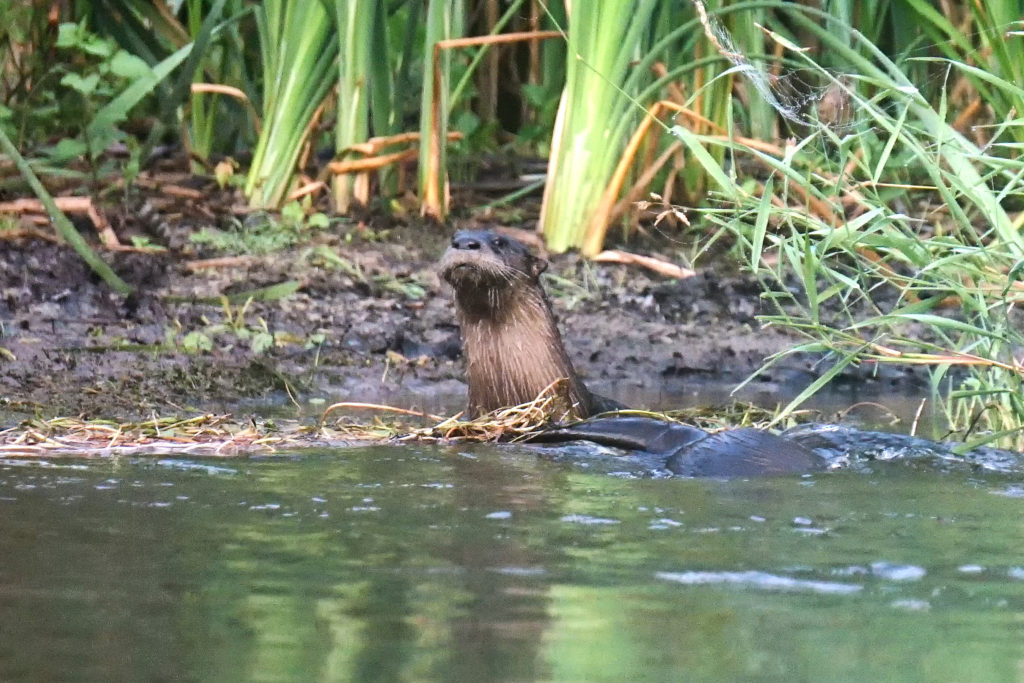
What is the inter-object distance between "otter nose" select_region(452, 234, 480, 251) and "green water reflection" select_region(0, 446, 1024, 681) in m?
1.04

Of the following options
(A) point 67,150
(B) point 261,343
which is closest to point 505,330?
(B) point 261,343

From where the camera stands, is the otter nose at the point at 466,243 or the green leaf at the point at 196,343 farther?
the green leaf at the point at 196,343

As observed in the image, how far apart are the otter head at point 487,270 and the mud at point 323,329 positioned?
431mm

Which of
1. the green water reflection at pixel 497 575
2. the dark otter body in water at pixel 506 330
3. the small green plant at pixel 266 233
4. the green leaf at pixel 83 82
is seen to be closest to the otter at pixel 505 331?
the dark otter body in water at pixel 506 330

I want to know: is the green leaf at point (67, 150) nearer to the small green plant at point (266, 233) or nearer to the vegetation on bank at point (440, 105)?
the vegetation on bank at point (440, 105)

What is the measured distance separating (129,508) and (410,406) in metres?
1.99

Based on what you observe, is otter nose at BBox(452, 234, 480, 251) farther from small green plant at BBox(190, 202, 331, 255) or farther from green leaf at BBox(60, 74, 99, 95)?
green leaf at BBox(60, 74, 99, 95)

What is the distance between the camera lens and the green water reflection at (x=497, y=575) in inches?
67.5

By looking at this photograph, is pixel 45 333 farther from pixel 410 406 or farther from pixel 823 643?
pixel 823 643

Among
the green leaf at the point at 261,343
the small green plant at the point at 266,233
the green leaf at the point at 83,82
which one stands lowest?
the green leaf at the point at 261,343

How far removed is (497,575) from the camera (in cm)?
214

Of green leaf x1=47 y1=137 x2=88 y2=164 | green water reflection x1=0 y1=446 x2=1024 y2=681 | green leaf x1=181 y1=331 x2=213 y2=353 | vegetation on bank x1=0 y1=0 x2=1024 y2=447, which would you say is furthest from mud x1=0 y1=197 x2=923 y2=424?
green water reflection x1=0 y1=446 x2=1024 y2=681

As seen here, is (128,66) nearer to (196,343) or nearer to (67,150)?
(67,150)

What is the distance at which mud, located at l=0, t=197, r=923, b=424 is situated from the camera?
4547 mm
